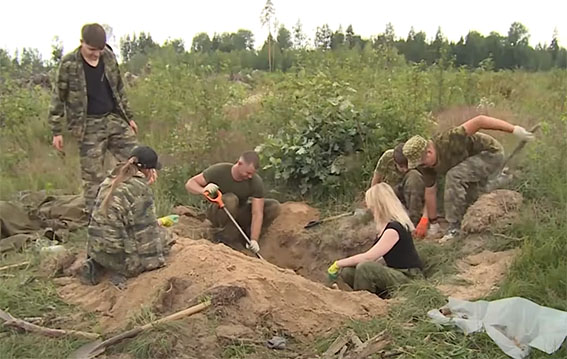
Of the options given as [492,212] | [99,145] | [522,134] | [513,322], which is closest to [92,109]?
[99,145]

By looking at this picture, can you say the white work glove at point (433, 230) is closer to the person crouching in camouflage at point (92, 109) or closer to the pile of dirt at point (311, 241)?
the pile of dirt at point (311, 241)


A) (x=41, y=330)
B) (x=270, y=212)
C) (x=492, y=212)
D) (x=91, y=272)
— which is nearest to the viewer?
(x=41, y=330)

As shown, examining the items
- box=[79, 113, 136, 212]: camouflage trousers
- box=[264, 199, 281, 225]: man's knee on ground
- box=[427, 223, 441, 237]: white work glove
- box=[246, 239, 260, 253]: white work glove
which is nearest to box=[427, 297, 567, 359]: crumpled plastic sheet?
box=[427, 223, 441, 237]: white work glove

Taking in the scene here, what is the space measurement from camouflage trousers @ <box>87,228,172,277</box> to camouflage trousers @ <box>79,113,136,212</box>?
163cm

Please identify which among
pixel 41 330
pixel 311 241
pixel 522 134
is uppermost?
pixel 522 134

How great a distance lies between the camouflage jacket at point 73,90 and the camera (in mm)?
5707

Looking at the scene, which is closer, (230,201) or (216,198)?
(216,198)

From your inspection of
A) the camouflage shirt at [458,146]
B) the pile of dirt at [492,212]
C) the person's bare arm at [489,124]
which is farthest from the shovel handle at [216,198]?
the person's bare arm at [489,124]

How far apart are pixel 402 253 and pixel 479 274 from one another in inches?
22.0

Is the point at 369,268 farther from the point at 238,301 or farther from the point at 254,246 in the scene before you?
the point at 254,246

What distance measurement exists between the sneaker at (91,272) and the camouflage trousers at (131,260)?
9 centimetres

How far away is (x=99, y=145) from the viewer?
593cm

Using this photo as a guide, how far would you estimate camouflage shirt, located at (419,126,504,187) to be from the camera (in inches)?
224

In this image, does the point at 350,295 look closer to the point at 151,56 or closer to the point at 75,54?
the point at 75,54
